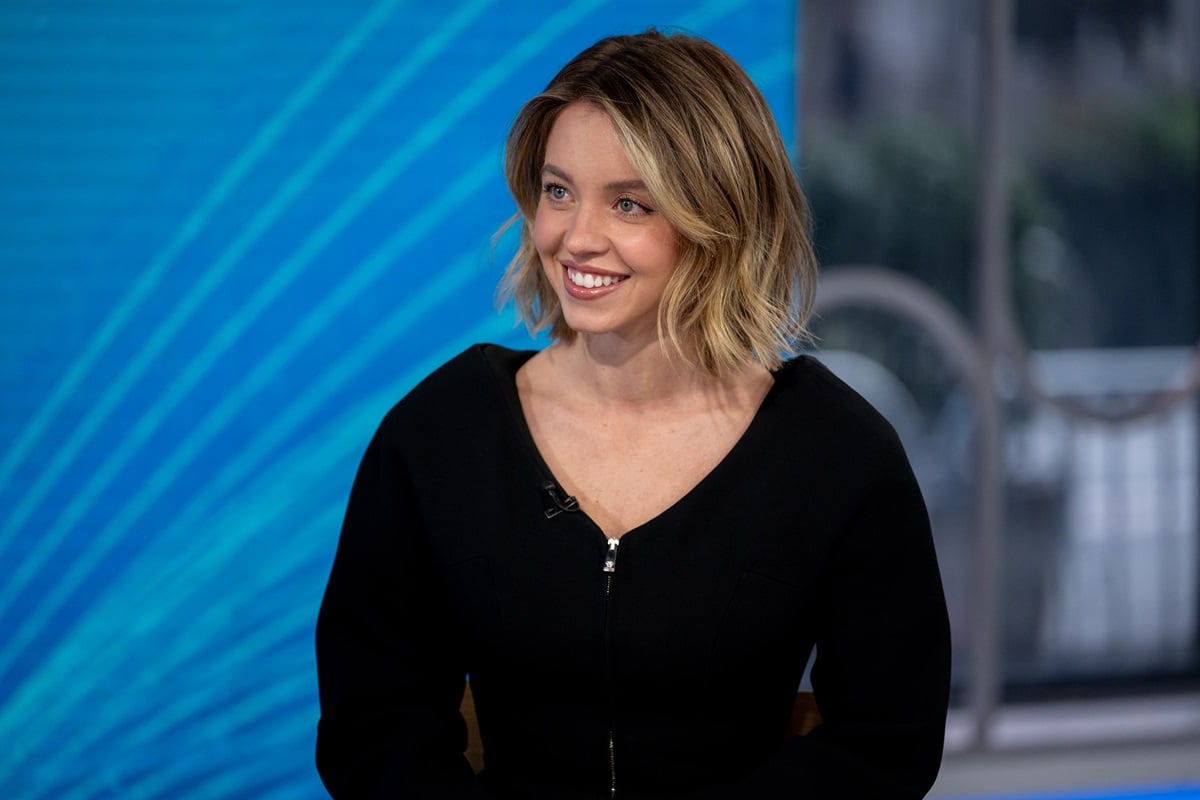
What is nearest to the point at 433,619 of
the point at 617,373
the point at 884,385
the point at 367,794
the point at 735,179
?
the point at 367,794

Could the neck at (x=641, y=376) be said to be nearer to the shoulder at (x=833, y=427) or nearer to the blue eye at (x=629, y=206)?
the shoulder at (x=833, y=427)

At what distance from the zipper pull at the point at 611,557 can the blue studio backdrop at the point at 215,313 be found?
1016 mm

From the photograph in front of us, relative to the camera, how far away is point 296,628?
8.42 ft

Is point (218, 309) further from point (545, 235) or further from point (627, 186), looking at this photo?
point (627, 186)

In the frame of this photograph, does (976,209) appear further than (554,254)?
Yes

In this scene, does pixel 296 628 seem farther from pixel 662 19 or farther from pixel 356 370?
pixel 662 19

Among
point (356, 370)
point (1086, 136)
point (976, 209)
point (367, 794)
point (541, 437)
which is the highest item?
point (1086, 136)

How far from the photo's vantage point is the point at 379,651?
172cm

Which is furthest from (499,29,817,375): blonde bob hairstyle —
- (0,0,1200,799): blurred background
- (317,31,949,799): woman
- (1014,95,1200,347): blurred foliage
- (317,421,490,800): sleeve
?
(1014,95,1200,347): blurred foliage

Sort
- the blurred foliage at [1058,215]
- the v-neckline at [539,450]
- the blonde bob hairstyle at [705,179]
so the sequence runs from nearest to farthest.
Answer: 1. the blonde bob hairstyle at [705,179]
2. the v-neckline at [539,450]
3. the blurred foliage at [1058,215]

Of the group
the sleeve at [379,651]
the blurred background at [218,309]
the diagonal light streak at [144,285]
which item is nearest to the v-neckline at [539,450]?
the sleeve at [379,651]

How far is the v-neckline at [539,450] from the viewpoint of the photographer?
1660 millimetres

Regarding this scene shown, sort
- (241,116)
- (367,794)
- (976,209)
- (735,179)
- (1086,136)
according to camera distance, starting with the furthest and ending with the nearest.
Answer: (1086,136) < (976,209) < (241,116) < (367,794) < (735,179)

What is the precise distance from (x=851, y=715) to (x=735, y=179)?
0.70 meters
